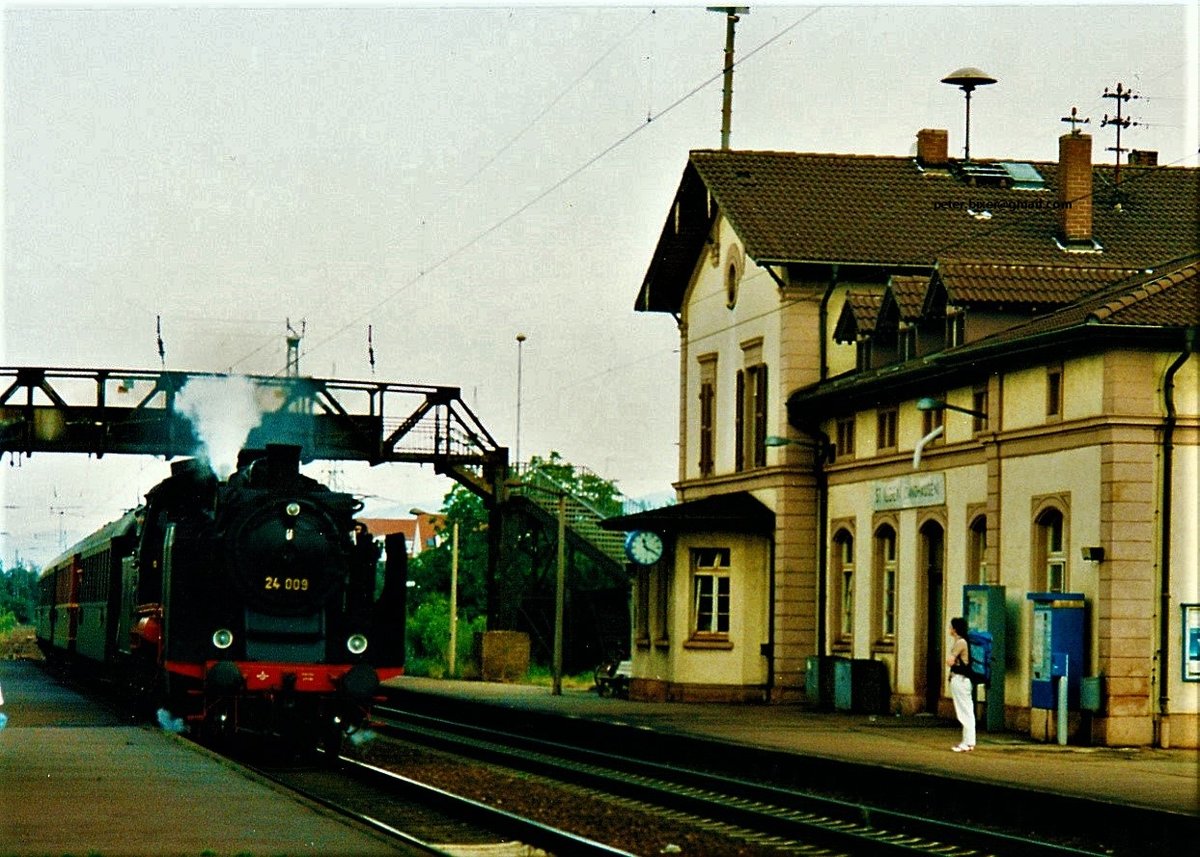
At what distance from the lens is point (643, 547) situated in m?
36.2

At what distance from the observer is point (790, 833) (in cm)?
1664

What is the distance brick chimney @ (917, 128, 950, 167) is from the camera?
38219 millimetres

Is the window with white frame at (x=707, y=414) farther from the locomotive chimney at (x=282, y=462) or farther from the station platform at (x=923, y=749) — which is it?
Result: the locomotive chimney at (x=282, y=462)

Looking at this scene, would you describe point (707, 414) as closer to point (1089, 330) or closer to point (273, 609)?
point (1089, 330)

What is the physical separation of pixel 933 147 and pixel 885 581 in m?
10.3

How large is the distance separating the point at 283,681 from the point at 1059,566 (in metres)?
9.82

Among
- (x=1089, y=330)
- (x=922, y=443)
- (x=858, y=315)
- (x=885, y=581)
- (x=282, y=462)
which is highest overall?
(x=858, y=315)

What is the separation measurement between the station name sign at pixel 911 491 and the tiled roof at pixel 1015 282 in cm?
257

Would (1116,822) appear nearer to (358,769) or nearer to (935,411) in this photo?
(358,769)

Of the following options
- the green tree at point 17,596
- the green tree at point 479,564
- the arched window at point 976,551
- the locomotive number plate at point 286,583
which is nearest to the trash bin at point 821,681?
the arched window at point 976,551

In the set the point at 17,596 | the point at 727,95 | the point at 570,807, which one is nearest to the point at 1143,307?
the point at 570,807

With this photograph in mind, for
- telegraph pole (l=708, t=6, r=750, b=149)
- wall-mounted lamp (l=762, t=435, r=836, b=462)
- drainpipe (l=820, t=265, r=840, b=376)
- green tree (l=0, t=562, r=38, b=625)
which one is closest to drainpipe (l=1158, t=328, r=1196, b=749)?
wall-mounted lamp (l=762, t=435, r=836, b=462)

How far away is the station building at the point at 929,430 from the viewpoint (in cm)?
2386

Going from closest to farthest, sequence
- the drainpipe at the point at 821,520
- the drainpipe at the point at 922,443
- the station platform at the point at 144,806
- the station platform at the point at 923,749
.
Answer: the station platform at the point at 144,806, the station platform at the point at 923,749, the drainpipe at the point at 922,443, the drainpipe at the point at 821,520
